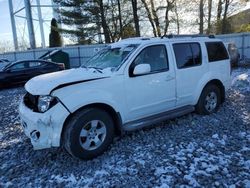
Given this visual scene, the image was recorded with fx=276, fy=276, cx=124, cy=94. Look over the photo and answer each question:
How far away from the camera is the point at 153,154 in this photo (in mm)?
4398

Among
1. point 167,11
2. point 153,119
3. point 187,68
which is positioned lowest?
point 153,119

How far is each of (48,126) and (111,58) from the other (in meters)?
1.84

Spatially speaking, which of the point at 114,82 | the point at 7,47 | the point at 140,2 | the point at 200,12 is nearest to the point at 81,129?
the point at 114,82

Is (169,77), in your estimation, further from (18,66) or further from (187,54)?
(18,66)

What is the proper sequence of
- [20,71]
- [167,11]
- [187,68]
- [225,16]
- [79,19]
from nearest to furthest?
[187,68], [20,71], [79,19], [167,11], [225,16]

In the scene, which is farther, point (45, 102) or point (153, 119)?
point (153, 119)

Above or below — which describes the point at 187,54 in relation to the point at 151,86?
above

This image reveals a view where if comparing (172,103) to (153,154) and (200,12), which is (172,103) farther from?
(200,12)

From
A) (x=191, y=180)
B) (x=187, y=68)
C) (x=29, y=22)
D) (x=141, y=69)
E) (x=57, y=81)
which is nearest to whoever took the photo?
(x=191, y=180)

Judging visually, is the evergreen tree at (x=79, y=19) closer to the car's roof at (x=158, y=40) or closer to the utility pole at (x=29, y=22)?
the utility pole at (x=29, y=22)

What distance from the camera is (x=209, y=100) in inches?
247

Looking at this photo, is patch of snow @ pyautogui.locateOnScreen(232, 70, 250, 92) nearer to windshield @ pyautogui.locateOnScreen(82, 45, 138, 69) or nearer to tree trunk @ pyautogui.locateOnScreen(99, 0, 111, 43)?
windshield @ pyautogui.locateOnScreen(82, 45, 138, 69)

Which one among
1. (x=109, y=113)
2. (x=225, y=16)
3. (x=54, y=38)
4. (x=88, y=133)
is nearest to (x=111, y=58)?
(x=109, y=113)

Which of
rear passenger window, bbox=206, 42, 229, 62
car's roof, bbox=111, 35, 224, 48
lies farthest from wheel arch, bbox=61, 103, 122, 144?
rear passenger window, bbox=206, 42, 229, 62
